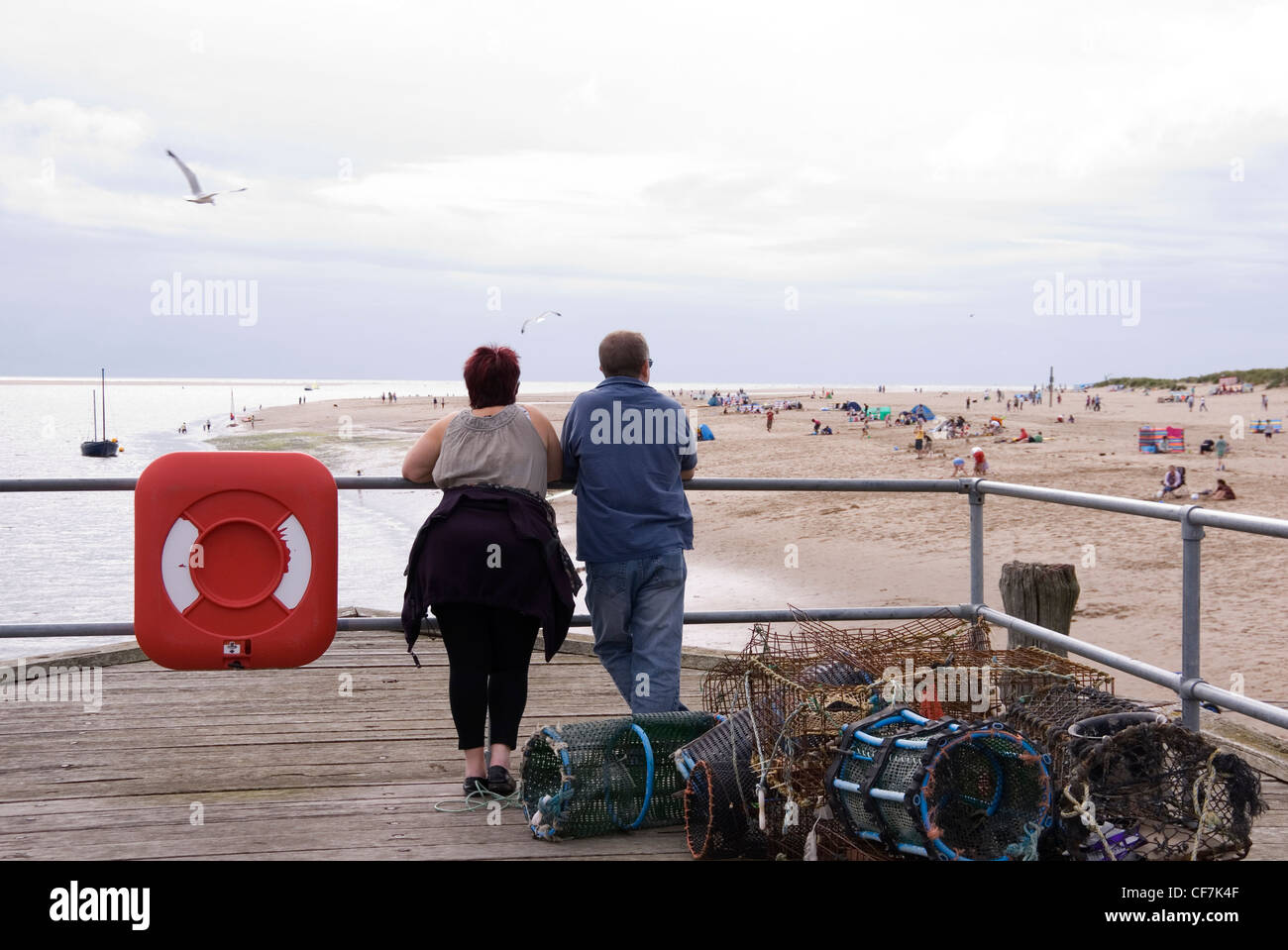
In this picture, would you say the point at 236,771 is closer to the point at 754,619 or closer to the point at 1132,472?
the point at 754,619

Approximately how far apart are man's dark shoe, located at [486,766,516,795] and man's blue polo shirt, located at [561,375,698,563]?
0.73 meters

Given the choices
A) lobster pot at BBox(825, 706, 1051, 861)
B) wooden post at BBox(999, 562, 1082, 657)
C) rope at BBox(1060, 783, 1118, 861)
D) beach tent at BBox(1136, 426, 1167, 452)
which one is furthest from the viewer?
beach tent at BBox(1136, 426, 1167, 452)

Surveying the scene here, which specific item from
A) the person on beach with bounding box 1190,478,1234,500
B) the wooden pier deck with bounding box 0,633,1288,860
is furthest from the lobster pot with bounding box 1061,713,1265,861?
the person on beach with bounding box 1190,478,1234,500

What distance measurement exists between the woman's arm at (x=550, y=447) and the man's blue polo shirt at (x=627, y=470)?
0.06m

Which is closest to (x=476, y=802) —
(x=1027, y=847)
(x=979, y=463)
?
(x=1027, y=847)

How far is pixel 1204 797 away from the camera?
2943 millimetres

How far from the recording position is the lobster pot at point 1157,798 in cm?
291

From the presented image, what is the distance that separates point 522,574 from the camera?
11.5ft

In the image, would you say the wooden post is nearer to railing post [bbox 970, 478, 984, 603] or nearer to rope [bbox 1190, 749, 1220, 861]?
railing post [bbox 970, 478, 984, 603]

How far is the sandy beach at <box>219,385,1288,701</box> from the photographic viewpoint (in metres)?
11.9

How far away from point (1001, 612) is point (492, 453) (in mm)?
2204
